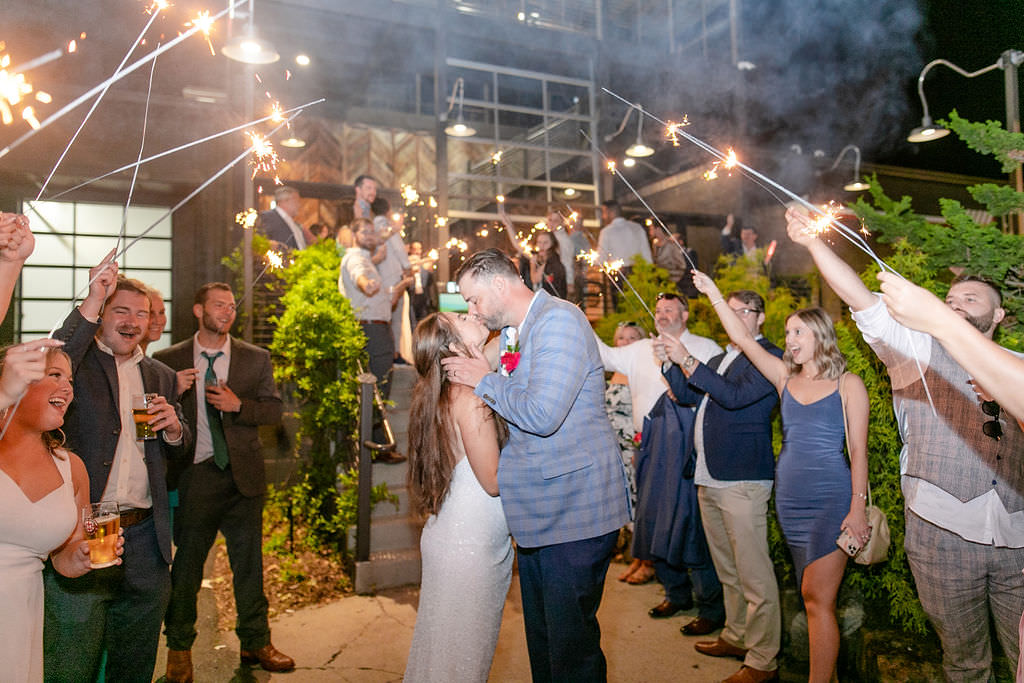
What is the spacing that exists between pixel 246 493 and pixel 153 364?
3.18 ft

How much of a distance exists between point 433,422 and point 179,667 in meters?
2.37

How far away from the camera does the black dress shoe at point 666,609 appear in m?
4.60

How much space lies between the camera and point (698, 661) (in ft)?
12.9

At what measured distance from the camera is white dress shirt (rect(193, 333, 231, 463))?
3877mm

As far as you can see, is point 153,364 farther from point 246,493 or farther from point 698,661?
point 698,661

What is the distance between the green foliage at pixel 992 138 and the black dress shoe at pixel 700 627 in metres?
3.29

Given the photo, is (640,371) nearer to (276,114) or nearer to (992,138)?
(992,138)

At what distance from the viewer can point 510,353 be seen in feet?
8.77

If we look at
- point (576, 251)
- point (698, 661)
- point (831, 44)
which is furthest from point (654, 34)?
point (698, 661)

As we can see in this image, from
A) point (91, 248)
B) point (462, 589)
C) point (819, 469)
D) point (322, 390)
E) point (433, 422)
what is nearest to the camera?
point (462, 589)

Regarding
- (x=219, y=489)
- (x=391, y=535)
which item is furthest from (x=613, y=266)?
(x=391, y=535)

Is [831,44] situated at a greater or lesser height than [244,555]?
greater

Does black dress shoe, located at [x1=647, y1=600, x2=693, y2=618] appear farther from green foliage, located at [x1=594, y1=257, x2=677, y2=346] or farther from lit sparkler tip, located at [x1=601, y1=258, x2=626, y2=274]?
green foliage, located at [x1=594, y1=257, x2=677, y2=346]

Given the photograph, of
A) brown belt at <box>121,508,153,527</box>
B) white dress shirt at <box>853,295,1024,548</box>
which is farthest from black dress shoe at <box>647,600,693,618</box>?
brown belt at <box>121,508,153,527</box>
